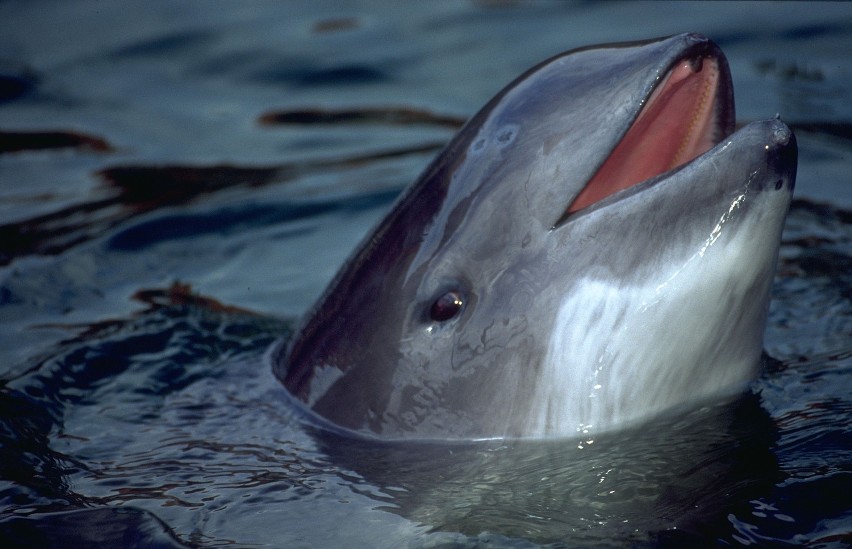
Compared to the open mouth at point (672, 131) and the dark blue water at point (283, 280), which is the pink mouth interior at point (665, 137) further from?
the dark blue water at point (283, 280)

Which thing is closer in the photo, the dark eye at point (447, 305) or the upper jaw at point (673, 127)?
the upper jaw at point (673, 127)

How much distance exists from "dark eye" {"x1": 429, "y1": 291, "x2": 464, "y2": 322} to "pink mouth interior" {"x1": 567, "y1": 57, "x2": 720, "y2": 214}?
51 cm

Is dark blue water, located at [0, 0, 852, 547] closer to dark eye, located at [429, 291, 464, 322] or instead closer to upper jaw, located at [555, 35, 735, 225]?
dark eye, located at [429, 291, 464, 322]

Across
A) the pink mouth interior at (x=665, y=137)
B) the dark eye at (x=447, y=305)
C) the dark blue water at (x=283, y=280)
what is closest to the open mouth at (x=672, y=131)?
the pink mouth interior at (x=665, y=137)

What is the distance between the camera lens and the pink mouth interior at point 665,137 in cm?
418

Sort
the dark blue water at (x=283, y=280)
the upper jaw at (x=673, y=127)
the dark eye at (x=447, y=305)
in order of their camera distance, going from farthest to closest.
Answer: the dark eye at (x=447, y=305) → the upper jaw at (x=673, y=127) → the dark blue water at (x=283, y=280)

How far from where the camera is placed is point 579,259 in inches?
160

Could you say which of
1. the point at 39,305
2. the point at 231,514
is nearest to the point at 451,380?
the point at 231,514

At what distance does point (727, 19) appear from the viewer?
1039 cm

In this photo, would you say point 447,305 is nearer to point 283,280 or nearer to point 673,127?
point 673,127

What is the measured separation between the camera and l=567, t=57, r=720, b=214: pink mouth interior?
4.18 m

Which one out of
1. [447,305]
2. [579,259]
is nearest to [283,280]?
[447,305]

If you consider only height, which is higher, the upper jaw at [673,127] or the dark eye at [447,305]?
the upper jaw at [673,127]

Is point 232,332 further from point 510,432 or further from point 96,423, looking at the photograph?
point 510,432
